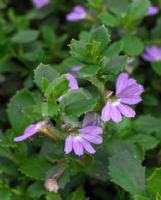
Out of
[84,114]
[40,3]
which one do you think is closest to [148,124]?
[84,114]

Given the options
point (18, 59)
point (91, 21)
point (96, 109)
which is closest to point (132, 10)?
point (91, 21)

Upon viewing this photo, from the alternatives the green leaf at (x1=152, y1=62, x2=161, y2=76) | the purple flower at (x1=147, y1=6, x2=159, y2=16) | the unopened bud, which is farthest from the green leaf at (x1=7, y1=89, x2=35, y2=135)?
the purple flower at (x1=147, y1=6, x2=159, y2=16)

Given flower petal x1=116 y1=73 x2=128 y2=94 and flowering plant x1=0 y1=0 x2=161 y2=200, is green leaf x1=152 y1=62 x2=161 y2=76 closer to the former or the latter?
flowering plant x1=0 y1=0 x2=161 y2=200

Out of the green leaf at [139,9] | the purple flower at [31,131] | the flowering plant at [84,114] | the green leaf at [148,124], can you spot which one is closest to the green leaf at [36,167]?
the flowering plant at [84,114]

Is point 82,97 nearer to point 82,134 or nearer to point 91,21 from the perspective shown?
point 82,134

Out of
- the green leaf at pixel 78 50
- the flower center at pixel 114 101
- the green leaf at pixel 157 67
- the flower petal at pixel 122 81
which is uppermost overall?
the green leaf at pixel 78 50

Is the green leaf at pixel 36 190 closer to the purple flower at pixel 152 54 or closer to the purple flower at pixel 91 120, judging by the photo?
the purple flower at pixel 91 120
